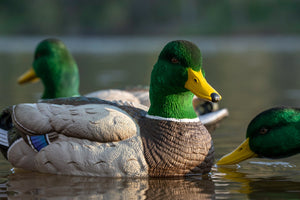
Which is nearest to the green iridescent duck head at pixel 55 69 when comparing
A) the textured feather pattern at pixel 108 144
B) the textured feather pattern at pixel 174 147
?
the textured feather pattern at pixel 108 144

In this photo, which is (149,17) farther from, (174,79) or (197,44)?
(174,79)

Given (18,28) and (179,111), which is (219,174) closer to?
(179,111)

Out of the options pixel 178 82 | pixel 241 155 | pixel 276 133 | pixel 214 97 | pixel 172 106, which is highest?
pixel 178 82

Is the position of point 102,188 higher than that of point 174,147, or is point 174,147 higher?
point 174,147

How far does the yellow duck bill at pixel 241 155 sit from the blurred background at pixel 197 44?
0.57ft

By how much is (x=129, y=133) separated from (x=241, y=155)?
1.16m

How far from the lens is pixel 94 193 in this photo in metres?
5.95

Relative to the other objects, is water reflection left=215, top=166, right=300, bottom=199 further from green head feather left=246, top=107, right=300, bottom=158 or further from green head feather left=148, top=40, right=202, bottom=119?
green head feather left=148, top=40, right=202, bottom=119

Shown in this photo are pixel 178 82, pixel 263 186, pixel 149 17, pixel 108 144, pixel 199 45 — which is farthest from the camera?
pixel 149 17

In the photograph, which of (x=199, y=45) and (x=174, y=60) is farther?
(x=199, y=45)

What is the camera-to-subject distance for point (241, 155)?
22.0 feet

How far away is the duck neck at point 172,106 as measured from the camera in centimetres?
669

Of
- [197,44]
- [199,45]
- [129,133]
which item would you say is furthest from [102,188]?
[197,44]

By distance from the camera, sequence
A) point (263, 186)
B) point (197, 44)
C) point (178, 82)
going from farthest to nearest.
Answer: point (197, 44), point (178, 82), point (263, 186)
